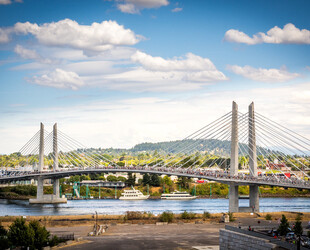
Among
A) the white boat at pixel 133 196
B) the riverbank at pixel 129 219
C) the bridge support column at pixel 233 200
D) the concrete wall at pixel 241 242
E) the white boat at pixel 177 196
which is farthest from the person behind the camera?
the white boat at pixel 177 196

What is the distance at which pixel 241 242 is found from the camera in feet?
135

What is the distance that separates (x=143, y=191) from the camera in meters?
138

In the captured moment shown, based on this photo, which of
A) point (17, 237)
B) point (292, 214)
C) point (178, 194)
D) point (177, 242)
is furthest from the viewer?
point (178, 194)

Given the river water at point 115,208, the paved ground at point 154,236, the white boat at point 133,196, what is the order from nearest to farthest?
the paved ground at point 154,236 → the river water at point 115,208 → the white boat at point 133,196

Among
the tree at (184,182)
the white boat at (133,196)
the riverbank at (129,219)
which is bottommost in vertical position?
the riverbank at (129,219)

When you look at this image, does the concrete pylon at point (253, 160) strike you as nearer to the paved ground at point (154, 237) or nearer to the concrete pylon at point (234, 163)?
the concrete pylon at point (234, 163)

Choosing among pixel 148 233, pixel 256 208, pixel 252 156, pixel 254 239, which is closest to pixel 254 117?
pixel 252 156

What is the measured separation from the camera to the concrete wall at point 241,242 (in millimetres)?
38088

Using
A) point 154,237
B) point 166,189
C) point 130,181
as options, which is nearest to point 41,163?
point 130,181

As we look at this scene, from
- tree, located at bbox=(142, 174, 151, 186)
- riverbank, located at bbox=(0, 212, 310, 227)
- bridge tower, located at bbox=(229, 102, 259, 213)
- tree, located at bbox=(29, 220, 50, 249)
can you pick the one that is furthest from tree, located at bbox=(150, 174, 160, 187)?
tree, located at bbox=(29, 220, 50, 249)

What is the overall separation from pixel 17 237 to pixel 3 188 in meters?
92.0

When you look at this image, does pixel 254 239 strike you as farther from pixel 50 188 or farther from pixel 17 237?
pixel 50 188

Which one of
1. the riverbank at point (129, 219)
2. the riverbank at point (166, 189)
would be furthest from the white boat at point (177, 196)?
the riverbank at point (129, 219)

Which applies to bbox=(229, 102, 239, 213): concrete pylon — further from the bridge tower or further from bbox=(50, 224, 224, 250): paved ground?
bbox=(50, 224, 224, 250): paved ground
